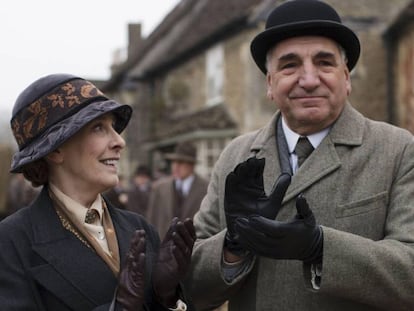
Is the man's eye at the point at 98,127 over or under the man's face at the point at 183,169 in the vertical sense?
over

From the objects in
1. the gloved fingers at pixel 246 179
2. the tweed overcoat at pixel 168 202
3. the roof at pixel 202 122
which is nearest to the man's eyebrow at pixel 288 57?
the gloved fingers at pixel 246 179

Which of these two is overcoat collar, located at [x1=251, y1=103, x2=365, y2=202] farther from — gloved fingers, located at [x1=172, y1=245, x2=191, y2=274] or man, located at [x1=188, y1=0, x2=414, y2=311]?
gloved fingers, located at [x1=172, y1=245, x2=191, y2=274]

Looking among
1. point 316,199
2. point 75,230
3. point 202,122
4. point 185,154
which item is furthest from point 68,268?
point 202,122

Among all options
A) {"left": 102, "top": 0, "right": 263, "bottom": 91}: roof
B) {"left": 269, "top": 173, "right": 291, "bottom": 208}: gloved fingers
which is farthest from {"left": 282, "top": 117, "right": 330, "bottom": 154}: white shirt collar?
{"left": 102, "top": 0, "right": 263, "bottom": 91}: roof

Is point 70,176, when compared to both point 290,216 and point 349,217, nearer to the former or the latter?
point 290,216

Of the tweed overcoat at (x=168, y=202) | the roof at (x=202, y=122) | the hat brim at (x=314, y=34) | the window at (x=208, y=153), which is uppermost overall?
the hat brim at (x=314, y=34)

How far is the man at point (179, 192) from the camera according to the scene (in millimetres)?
8059

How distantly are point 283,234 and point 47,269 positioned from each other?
84 cm

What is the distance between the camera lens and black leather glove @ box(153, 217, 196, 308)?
2.46 metres

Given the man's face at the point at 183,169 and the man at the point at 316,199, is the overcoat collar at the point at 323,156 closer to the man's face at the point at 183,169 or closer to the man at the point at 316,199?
the man at the point at 316,199

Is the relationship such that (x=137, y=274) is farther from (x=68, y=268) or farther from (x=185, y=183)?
(x=185, y=183)

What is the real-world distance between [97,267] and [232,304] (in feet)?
2.00

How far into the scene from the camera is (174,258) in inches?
97.3

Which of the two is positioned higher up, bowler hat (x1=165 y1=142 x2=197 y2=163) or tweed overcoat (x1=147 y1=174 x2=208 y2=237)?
bowler hat (x1=165 y1=142 x2=197 y2=163)
